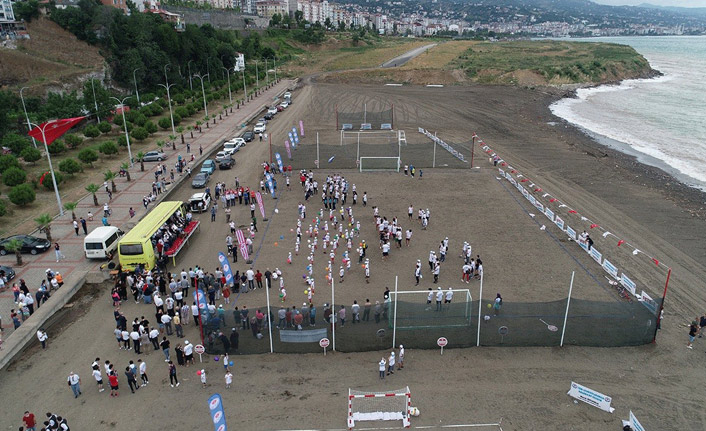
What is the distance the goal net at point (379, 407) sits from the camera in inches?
607

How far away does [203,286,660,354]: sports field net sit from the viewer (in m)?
18.9

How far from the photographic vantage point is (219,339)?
18.8 metres

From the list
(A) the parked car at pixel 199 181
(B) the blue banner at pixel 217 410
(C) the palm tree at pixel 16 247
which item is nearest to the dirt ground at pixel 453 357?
(A) the parked car at pixel 199 181

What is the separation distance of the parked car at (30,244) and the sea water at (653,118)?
48.2 m

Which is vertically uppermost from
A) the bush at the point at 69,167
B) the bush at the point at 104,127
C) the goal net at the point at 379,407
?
the bush at the point at 104,127

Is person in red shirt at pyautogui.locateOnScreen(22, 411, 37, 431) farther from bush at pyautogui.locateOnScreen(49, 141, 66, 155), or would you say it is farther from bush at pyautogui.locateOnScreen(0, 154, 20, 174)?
bush at pyautogui.locateOnScreen(49, 141, 66, 155)

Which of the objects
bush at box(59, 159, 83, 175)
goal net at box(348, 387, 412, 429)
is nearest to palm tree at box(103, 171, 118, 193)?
bush at box(59, 159, 83, 175)

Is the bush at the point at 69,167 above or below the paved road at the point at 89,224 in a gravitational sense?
above

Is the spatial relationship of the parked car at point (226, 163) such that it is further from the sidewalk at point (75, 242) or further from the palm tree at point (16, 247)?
the palm tree at point (16, 247)

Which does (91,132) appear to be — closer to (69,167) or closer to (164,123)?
(164,123)

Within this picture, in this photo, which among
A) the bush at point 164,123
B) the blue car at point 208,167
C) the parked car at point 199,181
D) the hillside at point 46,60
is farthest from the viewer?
the hillside at point 46,60

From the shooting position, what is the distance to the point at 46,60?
7081 cm

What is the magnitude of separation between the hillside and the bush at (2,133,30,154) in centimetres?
2144

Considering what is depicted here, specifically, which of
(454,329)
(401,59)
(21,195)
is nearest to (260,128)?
(21,195)
